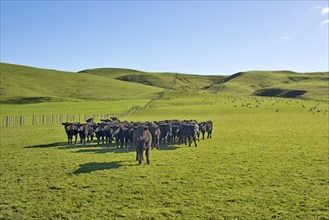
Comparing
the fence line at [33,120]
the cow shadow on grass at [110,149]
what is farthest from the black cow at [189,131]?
the fence line at [33,120]

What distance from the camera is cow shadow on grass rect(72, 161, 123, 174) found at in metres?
17.2

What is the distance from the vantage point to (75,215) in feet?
35.9

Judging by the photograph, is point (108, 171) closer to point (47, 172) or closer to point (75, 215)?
point (47, 172)

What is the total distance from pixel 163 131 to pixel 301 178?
511 inches

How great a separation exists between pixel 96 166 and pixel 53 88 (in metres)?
142

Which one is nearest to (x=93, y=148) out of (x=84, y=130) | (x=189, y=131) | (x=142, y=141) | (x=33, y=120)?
(x=84, y=130)

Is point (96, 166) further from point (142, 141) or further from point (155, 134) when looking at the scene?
point (155, 134)

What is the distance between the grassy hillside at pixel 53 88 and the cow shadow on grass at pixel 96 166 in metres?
101

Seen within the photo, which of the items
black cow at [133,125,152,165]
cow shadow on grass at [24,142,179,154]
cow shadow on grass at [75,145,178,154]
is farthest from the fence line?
black cow at [133,125,152,165]

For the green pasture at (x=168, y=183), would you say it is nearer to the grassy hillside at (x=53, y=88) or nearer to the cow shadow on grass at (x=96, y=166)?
the cow shadow on grass at (x=96, y=166)

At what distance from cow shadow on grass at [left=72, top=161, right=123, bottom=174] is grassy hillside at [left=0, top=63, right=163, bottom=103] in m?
101

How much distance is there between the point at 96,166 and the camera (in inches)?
716

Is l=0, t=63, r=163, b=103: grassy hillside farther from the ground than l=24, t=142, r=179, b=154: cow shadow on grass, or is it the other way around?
l=0, t=63, r=163, b=103: grassy hillside

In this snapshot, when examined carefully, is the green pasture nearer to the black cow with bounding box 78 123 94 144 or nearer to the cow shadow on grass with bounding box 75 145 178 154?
the cow shadow on grass with bounding box 75 145 178 154
